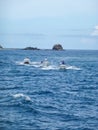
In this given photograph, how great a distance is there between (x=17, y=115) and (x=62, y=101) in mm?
6885

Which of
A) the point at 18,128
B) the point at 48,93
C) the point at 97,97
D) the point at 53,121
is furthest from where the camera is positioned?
the point at 48,93

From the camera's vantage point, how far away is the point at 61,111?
1005 inches

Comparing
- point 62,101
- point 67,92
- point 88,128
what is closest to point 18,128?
point 88,128

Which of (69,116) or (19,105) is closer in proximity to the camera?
(69,116)

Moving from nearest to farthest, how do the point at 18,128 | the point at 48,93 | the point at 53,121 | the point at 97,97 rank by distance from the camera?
the point at 18,128, the point at 53,121, the point at 97,97, the point at 48,93

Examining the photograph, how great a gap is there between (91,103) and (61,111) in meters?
4.22

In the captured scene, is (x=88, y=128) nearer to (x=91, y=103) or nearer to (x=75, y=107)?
(x=75, y=107)

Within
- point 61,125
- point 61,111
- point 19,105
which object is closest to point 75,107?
point 61,111

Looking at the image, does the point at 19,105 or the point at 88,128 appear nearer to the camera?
the point at 88,128

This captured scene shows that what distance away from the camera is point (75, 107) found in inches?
1066

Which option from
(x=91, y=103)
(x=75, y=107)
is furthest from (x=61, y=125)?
(x=91, y=103)

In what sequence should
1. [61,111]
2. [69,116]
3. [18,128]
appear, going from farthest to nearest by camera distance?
[61,111]
[69,116]
[18,128]

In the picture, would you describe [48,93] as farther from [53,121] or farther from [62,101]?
[53,121]

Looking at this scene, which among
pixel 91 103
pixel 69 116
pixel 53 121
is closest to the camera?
pixel 53 121
